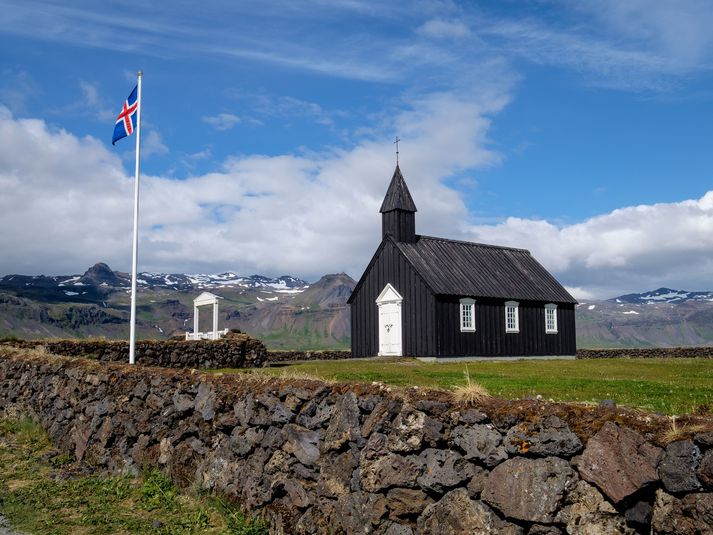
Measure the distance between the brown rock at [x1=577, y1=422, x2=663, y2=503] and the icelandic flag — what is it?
20.0 metres

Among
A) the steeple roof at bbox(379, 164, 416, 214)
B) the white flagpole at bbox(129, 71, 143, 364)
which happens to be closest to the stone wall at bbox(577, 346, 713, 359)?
the steeple roof at bbox(379, 164, 416, 214)

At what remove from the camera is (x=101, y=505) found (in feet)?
36.1

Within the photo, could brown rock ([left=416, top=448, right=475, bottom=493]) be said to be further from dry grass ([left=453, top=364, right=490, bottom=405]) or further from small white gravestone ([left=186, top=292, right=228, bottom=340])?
small white gravestone ([left=186, top=292, right=228, bottom=340])

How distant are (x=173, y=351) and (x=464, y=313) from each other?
17.8 m

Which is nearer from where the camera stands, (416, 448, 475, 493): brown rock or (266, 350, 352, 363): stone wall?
(416, 448, 475, 493): brown rock

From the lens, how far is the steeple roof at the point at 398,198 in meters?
41.3

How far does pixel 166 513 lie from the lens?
10.4 m

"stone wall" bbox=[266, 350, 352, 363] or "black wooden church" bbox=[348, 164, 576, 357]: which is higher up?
"black wooden church" bbox=[348, 164, 576, 357]

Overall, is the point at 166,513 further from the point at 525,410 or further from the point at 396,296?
→ the point at 396,296

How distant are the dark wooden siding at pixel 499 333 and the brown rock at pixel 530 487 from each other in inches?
1238

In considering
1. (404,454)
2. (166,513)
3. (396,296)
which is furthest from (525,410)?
(396,296)

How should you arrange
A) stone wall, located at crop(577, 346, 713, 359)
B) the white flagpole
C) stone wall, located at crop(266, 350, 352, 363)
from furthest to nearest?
stone wall, located at crop(577, 346, 713, 359), stone wall, located at crop(266, 350, 352, 363), the white flagpole

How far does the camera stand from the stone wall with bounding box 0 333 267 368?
25.4 metres

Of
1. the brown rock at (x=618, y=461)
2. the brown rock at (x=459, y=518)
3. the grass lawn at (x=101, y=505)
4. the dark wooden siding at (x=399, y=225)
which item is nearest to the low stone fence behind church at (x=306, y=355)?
the dark wooden siding at (x=399, y=225)
